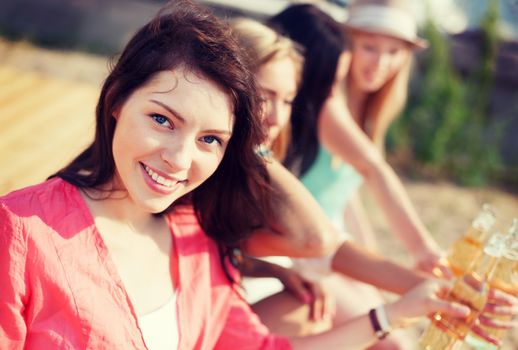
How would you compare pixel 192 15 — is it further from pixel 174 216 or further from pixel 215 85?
pixel 174 216

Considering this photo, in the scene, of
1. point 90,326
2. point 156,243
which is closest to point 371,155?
point 156,243

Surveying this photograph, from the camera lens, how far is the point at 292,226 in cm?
186

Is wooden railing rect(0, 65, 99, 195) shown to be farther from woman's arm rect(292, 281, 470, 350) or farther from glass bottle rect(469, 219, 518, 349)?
glass bottle rect(469, 219, 518, 349)

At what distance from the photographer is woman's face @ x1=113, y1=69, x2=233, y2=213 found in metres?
1.33

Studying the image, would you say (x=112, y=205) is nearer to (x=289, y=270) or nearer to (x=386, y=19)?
(x=289, y=270)

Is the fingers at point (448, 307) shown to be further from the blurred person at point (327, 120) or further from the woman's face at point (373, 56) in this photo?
the woman's face at point (373, 56)

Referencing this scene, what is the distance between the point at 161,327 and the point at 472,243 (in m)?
0.89

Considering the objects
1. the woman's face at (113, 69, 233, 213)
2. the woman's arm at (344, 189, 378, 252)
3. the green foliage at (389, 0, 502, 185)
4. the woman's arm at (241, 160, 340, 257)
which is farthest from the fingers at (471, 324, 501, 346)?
the green foliage at (389, 0, 502, 185)

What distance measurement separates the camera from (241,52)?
4.70ft

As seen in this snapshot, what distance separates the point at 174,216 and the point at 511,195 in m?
4.15

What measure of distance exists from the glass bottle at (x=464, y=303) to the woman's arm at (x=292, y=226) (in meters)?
0.39

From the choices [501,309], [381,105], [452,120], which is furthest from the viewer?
[452,120]

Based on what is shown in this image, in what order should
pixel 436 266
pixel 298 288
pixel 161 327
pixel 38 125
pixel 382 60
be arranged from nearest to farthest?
pixel 161 327 < pixel 436 266 < pixel 298 288 < pixel 382 60 < pixel 38 125

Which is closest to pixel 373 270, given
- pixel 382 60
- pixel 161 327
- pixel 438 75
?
pixel 161 327
